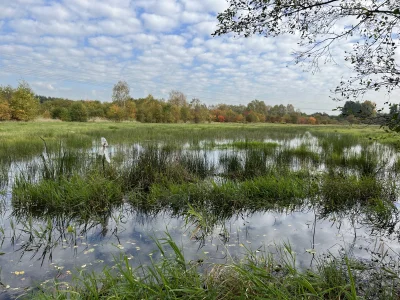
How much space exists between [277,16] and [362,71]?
1.36m

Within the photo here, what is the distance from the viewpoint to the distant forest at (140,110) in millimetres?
40331

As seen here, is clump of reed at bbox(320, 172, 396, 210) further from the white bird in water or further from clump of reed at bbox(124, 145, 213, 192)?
the white bird in water

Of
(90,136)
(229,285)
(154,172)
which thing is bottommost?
(229,285)

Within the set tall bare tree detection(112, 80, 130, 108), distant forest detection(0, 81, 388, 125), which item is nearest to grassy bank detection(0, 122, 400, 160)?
distant forest detection(0, 81, 388, 125)

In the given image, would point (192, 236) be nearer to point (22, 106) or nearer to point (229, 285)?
point (229, 285)

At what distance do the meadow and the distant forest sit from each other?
1.91 meters

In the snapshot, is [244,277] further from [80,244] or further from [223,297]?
[80,244]

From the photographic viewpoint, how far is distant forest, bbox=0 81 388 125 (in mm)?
40331

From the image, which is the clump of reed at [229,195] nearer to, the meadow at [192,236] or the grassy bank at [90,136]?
the meadow at [192,236]

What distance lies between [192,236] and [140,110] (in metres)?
54.8

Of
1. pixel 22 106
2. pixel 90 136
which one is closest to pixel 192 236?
pixel 90 136

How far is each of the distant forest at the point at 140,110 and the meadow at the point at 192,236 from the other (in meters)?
1.91

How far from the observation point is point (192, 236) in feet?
14.4

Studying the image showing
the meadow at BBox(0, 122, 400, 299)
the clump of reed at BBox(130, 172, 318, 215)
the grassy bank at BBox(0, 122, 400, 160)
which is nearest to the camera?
the meadow at BBox(0, 122, 400, 299)
